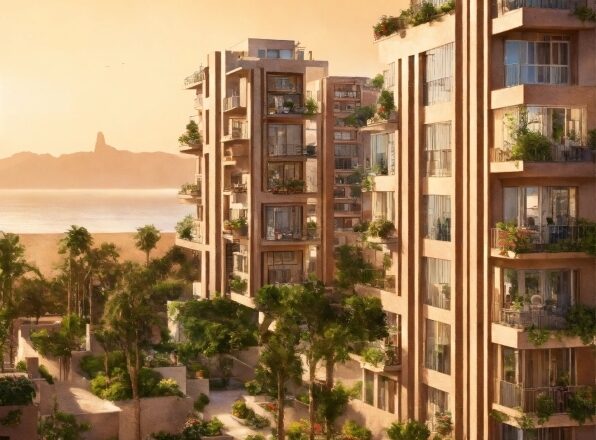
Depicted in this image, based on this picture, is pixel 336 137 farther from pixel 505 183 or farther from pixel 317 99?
pixel 505 183

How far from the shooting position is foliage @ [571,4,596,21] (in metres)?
39.8

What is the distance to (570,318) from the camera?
39719 millimetres

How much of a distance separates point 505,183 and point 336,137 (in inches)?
1620

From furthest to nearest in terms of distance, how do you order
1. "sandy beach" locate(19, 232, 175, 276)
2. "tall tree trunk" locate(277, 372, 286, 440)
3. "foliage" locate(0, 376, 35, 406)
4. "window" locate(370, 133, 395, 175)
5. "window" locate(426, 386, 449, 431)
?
"sandy beach" locate(19, 232, 175, 276) → "window" locate(370, 133, 395, 175) → "tall tree trunk" locate(277, 372, 286, 440) → "window" locate(426, 386, 449, 431) → "foliage" locate(0, 376, 35, 406)

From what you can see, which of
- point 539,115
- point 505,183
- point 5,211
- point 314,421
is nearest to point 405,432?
point 314,421

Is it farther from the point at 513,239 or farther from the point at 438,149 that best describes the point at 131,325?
the point at 513,239

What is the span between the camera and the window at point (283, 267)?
69.4 m

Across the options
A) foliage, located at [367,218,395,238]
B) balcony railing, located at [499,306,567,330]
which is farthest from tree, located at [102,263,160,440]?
balcony railing, located at [499,306,567,330]

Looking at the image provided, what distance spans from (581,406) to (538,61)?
1202cm

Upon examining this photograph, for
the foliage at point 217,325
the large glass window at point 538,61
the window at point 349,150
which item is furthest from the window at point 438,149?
the window at point 349,150

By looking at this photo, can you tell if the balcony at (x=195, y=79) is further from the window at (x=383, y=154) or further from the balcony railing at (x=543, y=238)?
the balcony railing at (x=543, y=238)

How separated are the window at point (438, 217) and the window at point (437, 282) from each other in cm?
96

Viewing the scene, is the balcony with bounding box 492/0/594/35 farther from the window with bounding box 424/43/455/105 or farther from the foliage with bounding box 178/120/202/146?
the foliage with bounding box 178/120/202/146

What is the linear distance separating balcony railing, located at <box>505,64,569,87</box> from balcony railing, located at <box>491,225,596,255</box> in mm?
5112
